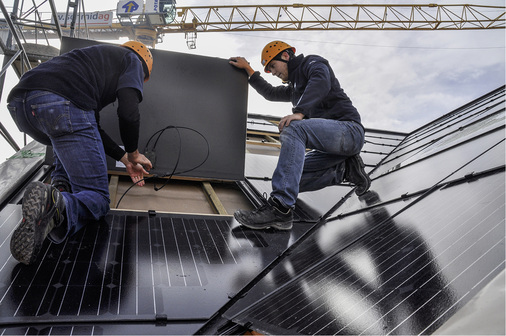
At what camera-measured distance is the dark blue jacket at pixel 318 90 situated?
3398mm

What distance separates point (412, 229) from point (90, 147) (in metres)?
2.19

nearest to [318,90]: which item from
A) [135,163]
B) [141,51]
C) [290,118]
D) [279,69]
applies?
[290,118]

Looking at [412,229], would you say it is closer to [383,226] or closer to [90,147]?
[383,226]


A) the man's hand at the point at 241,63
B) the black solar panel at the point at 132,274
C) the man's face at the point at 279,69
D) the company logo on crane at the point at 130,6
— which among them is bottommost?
the company logo on crane at the point at 130,6

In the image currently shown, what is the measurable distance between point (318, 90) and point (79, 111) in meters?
1.98

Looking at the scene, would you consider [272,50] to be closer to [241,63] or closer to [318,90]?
[241,63]

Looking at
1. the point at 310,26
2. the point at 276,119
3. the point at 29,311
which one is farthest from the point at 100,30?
the point at 29,311

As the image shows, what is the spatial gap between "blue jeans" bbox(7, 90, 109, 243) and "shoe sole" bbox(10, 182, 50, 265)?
1.01 feet

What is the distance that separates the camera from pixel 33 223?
204 cm

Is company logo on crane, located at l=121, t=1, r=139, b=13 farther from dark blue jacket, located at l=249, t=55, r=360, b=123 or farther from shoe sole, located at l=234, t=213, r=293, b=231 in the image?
shoe sole, located at l=234, t=213, r=293, b=231

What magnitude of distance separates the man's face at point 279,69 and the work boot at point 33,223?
247cm

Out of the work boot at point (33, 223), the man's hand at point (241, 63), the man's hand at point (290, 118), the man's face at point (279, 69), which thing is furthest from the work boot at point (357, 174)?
the work boot at point (33, 223)

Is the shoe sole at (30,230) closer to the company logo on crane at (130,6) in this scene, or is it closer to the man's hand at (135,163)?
the man's hand at (135,163)

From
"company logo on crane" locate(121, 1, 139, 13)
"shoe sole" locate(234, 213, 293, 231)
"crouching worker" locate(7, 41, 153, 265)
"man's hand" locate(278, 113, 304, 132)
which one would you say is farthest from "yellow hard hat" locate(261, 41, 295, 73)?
"company logo on crane" locate(121, 1, 139, 13)
